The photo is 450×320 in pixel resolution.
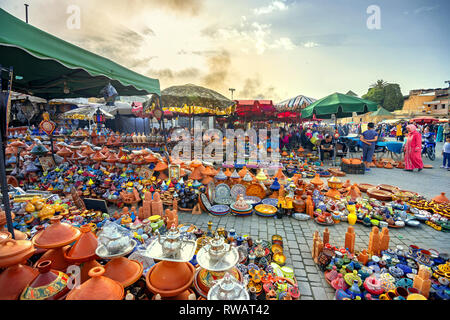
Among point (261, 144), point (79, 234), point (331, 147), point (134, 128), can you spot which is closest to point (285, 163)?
point (261, 144)

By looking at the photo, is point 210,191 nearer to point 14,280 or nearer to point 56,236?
point 56,236

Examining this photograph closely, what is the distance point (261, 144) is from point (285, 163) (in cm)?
133

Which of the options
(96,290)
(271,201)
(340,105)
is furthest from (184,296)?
(340,105)

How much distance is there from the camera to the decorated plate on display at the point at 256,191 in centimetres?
505

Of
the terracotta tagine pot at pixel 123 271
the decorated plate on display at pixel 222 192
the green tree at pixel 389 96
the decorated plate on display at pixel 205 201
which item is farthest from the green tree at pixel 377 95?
the terracotta tagine pot at pixel 123 271

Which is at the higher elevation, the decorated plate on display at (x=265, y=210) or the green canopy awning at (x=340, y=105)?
the green canopy awning at (x=340, y=105)

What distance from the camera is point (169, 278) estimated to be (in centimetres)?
167

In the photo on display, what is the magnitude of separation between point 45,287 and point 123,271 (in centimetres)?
50

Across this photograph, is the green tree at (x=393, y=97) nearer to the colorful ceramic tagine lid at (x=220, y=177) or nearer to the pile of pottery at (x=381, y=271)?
the colorful ceramic tagine lid at (x=220, y=177)

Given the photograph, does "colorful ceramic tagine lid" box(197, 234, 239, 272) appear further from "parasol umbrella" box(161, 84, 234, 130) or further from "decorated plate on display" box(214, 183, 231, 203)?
"parasol umbrella" box(161, 84, 234, 130)

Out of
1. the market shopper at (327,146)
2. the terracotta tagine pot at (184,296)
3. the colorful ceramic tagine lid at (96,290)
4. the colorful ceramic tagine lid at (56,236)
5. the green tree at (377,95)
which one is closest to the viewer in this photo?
the colorful ceramic tagine lid at (96,290)

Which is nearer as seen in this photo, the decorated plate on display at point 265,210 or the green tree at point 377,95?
the decorated plate on display at point 265,210

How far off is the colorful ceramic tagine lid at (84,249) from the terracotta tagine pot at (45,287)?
26 cm
